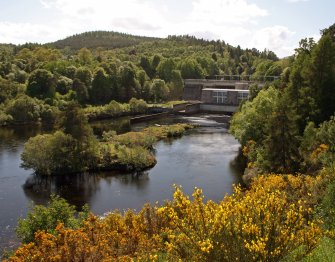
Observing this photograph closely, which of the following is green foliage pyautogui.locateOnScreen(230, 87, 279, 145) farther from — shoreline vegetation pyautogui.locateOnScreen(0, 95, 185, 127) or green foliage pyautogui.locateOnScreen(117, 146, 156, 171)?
shoreline vegetation pyautogui.locateOnScreen(0, 95, 185, 127)

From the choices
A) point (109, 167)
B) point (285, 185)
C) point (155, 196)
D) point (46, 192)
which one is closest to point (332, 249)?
point (285, 185)

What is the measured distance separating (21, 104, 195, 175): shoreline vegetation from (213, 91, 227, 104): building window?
5970 cm

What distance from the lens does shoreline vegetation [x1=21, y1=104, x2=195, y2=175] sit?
47.4 m

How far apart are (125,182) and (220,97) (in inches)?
2744

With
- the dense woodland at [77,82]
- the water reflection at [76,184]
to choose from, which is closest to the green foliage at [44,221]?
the water reflection at [76,184]

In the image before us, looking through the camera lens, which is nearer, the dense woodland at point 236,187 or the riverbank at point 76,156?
the dense woodland at point 236,187

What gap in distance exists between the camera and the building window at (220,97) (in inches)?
4341

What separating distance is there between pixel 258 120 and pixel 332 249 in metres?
39.5

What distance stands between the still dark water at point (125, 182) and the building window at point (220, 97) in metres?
45.9

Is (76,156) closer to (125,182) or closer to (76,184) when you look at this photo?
(76,184)

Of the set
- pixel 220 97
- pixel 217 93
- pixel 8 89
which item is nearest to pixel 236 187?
pixel 8 89

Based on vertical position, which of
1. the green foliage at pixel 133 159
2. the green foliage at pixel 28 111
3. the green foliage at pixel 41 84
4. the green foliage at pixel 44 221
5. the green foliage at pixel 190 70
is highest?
the green foliage at pixel 190 70

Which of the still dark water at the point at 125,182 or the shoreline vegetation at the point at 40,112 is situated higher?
the shoreline vegetation at the point at 40,112

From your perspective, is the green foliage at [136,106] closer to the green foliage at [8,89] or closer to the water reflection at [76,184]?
the green foliage at [8,89]
